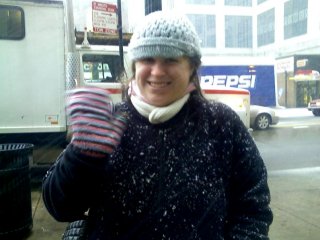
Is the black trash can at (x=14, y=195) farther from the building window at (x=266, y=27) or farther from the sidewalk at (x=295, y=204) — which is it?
the building window at (x=266, y=27)

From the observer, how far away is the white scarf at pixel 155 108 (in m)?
1.48

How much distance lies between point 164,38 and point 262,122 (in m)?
14.4

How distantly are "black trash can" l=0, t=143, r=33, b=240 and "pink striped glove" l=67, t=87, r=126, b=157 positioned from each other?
329cm

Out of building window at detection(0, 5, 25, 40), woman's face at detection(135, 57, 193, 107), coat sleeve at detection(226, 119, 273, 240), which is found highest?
building window at detection(0, 5, 25, 40)

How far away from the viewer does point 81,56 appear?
759 cm

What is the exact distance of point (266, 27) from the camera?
147ft

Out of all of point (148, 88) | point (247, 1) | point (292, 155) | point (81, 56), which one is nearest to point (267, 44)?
point (247, 1)

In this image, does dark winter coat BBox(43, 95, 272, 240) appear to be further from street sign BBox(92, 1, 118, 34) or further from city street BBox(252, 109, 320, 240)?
street sign BBox(92, 1, 118, 34)

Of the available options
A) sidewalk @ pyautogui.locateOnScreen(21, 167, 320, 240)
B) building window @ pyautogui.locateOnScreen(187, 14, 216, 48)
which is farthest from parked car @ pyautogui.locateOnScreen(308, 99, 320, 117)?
building window @ pyautogui.locateOnScreen(187, 14, 216, 48)

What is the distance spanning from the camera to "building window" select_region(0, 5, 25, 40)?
21.3 ft

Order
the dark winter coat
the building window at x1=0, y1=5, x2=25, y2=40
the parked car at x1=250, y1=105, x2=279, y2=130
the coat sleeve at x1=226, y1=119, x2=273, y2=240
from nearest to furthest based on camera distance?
1. the dark winter coat
2. the coat sleeve at x1=226, y1=119, x2=273, y2=240
3. the building window at x1=0, y1=5, x2=25, y2=40
4. the parked car at x1=250, y1=105, x2=279, y2=130

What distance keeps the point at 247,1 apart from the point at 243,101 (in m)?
43.5

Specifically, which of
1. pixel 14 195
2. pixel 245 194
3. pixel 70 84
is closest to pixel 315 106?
pixel 70 84

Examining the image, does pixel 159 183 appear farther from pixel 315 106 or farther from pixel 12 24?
pixel 315 106
